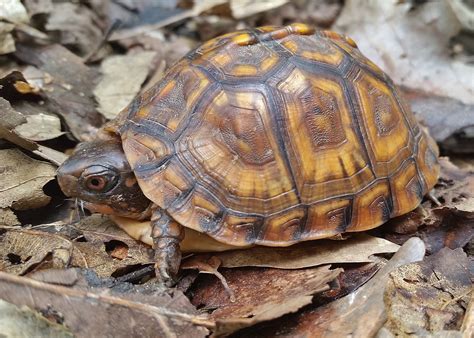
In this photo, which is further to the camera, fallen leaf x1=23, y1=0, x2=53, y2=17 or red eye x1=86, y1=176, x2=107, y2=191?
fallen leaf x1=23, y1=0, x2=53, y2=17

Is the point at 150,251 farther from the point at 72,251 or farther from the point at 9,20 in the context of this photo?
the point at 9,20

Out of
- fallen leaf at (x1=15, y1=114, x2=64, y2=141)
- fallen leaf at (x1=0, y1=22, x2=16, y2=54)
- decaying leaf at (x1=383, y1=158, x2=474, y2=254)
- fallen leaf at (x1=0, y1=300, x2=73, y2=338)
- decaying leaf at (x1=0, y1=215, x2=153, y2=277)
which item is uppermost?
fallen leaf at (x1=0, y1=22, x2=16, y2=54)

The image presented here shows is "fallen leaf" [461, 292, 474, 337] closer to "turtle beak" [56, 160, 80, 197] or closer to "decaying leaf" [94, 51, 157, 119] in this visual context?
"turtle beak" [56, 160, 80, 197]

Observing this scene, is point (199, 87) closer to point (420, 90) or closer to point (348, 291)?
point (348, 291)

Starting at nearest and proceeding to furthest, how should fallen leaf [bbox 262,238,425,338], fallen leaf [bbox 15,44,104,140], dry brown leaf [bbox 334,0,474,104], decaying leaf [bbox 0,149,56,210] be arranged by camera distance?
fallen leaf [bbox 262,238,425,338] < decaying leaf [bbox 0,149,56,210] < fallen leaf [bbox 15,44,104,140] < dry brown leaf [bbox 334,0,474,104]

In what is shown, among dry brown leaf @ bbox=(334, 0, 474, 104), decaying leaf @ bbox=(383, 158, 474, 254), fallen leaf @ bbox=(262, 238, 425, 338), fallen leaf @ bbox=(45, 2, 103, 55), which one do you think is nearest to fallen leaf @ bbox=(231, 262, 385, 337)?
fallen leaf @ bbox=(262, 238, 425, 338)

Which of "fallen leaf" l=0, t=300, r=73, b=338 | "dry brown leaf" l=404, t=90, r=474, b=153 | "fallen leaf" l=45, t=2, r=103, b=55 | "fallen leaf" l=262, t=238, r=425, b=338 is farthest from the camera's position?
"fallen leaf" l=45, t=2, r=103, b=55

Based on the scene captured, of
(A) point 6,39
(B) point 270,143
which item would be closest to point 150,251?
(B) point 270,143
